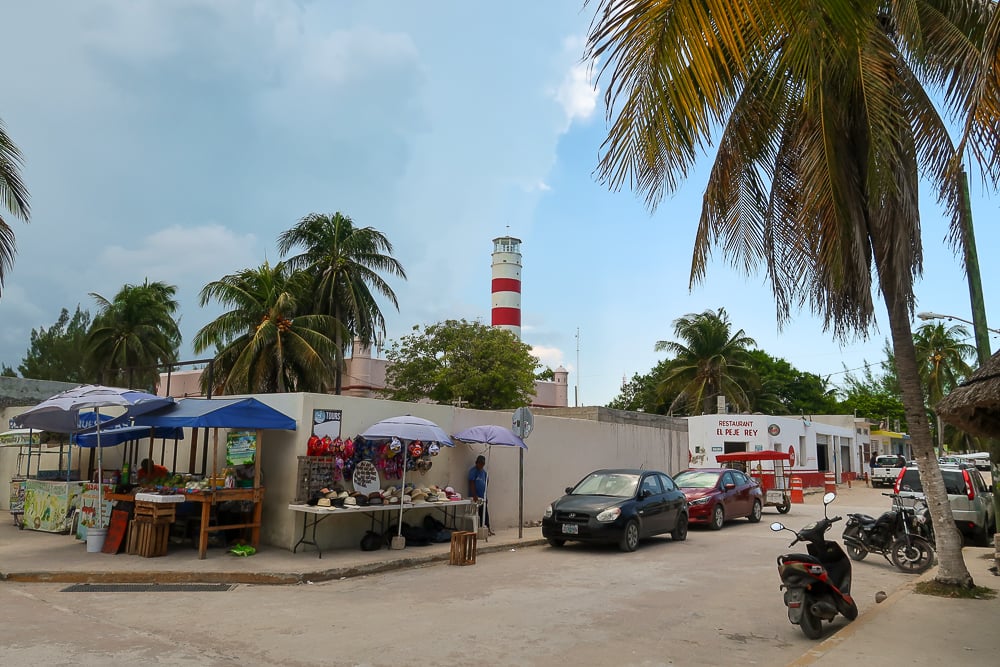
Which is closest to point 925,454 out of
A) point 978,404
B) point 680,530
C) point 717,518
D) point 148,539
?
point 978,404

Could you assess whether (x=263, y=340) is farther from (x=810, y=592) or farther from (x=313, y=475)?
(x=810, y=592)

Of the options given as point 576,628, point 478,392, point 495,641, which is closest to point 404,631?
point 495,641

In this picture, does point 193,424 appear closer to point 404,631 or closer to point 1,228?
point 404,631

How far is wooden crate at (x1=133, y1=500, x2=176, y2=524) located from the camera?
11.8 meters

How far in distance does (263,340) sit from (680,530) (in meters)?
20.8

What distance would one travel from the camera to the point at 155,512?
11.8 meters

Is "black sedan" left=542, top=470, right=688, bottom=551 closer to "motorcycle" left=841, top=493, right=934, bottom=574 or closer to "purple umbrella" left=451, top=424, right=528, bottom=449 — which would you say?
"purple umbrella" left=451, top=424, right=528, bottom=449

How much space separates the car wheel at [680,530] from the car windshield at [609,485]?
177cm

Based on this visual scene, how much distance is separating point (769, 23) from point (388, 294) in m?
33.9

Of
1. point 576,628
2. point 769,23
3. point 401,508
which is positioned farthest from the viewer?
point 401,508

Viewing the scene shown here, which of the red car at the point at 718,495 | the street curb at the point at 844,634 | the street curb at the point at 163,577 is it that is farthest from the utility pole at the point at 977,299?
the street curb at the point at 163,577

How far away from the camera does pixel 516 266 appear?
6153 centimetres

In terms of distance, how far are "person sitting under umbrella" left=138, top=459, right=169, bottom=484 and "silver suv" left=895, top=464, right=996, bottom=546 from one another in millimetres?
14463

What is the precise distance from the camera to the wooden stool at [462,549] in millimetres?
12508
